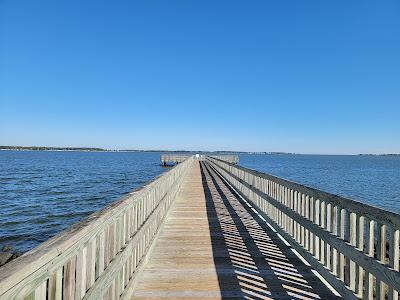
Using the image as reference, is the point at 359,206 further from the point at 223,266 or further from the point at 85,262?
the point at 85,262

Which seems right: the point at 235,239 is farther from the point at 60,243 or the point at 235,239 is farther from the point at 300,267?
the point at 60,243

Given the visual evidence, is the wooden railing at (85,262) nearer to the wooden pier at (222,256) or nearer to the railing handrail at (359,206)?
the wooden pier at (222,256)

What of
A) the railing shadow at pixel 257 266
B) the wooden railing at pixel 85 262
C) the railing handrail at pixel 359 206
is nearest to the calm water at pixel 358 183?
the railing handrail at pixel 359 206

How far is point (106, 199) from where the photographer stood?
959 inches

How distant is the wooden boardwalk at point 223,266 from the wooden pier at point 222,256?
0.05 feet

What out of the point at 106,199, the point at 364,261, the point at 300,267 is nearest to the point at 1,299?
the point at 364,261

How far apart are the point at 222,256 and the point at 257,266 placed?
2.41ft

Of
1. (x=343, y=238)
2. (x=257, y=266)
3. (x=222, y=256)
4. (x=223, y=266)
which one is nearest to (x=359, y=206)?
(x=343, y=238)

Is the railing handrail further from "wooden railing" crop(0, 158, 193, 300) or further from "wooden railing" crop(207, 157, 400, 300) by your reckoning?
"wooden railing" crop(0, 158, 193, 300)

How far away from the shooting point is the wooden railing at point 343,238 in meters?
3.08

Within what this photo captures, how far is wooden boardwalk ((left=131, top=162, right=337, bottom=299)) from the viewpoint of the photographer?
414 centimetres

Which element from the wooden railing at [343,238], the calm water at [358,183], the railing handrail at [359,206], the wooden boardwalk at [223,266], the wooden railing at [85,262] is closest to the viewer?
the wooden railing at [85,262]

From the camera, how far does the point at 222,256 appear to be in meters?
5.59

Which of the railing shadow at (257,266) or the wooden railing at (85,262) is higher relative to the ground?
the wooden railing at (85,262)
